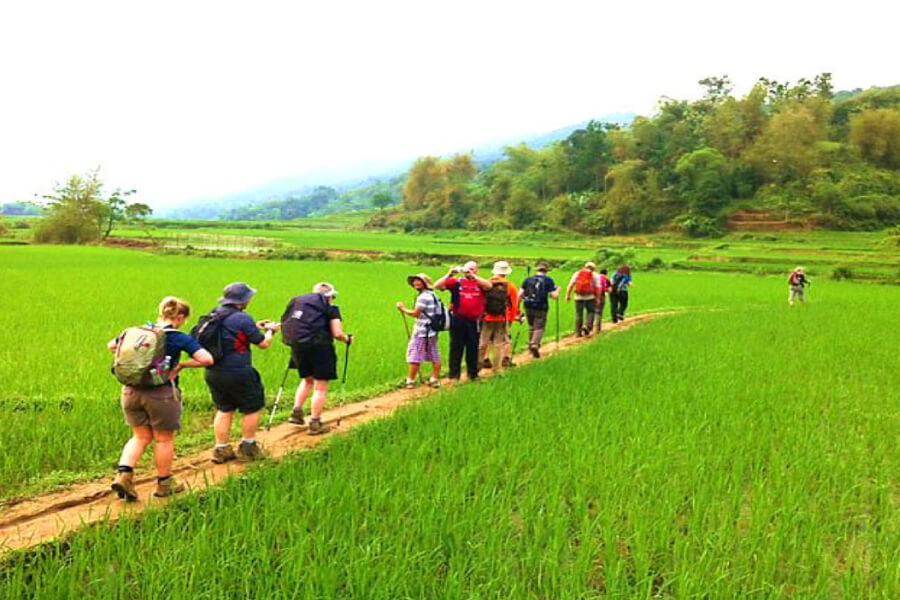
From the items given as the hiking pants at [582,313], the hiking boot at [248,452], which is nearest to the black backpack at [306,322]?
the hiking boot at [248,452]

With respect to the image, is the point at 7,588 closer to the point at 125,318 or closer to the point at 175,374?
the point at 175,374

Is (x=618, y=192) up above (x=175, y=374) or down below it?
above

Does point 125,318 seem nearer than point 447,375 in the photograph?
No

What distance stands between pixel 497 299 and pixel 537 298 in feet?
4.49

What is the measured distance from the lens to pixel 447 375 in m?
8.00

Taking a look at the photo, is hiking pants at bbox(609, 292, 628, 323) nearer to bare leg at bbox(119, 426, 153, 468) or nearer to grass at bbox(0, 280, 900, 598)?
grass at bbox(0, 280, 900, 598)

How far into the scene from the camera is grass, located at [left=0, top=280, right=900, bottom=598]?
9.09 feet

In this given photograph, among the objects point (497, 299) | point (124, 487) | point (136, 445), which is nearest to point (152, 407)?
point (136, 445)

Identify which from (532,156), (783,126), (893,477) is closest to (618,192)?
(783,126)

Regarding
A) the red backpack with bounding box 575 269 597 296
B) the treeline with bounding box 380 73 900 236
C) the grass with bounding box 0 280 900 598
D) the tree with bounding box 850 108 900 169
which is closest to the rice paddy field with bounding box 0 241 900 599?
the grass with bounding box 0 280 900 598

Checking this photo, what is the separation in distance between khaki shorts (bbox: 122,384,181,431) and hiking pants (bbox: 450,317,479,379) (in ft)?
12.9

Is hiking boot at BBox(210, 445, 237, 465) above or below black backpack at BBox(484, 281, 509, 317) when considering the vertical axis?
below

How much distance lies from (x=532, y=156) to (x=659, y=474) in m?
81.1

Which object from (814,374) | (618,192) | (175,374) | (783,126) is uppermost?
(783,126)
